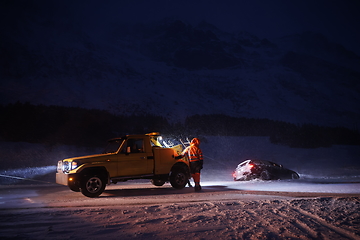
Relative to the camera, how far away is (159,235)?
525cm

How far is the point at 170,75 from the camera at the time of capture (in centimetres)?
5712

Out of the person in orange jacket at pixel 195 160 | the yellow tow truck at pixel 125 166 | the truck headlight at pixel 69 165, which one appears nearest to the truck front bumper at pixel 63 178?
the yellow tow truck at pixel 125 166

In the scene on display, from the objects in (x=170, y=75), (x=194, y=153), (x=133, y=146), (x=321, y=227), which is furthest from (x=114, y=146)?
(x=170, y=75)

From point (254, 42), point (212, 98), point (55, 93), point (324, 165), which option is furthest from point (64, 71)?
point (254, 42)

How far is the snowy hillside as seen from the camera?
4194 centimetres

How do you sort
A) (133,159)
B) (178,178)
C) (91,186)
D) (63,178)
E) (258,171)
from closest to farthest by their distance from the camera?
(91,186), (63,178), (133,159), (178,178), (258,171)

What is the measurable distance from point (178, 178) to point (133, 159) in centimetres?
207

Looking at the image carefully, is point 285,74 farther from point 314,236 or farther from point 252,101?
point 314,236

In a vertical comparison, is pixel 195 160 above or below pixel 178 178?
above

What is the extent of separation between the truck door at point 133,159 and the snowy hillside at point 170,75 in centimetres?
2657

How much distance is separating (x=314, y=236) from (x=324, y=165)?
24.4m

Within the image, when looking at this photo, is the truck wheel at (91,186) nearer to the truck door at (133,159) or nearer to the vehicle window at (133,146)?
the truck door at (133,159)

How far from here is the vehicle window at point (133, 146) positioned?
11.1 metres

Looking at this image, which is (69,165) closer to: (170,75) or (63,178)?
(63,178)
